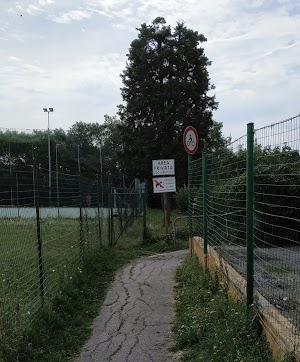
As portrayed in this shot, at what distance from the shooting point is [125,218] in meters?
15.3

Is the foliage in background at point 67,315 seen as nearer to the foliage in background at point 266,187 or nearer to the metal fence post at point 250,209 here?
the metal fence post at point 250,209

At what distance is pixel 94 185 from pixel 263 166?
631 centimetres

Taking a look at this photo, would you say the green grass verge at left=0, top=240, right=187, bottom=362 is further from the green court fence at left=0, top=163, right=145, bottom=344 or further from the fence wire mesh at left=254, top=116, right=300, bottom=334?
the fence wire mesh at left=254, top=116, right=300, bottom=334

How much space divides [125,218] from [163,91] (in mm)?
10887

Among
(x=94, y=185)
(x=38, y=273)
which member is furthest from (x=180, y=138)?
(x=38, y=273)

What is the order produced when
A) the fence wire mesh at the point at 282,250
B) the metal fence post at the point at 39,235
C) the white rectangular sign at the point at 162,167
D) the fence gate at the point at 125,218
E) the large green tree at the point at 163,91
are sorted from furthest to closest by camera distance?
the large green tree at the point at 163,91 → the white rectangular sign at the point at 162,167 → the fence gate at the point at 125,218 → the metal fence post at the point at 39,235 → the fence wire mesh at the point at 282,250

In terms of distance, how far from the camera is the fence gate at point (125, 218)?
1304 centimetres

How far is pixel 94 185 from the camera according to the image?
10.8 m

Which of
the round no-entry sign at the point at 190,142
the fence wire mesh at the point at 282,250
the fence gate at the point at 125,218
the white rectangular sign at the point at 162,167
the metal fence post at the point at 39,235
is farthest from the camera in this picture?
the white rectangular sign at the point at 162,167

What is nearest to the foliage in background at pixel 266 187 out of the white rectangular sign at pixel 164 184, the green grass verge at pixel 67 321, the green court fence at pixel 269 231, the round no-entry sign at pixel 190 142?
the green court fence at pixel 269 231

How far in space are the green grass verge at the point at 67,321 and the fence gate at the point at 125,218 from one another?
3.47 metres

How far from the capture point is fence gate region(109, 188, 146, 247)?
A: 1304 centimetres

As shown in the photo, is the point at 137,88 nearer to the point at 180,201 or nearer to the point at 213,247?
the point at 180,201

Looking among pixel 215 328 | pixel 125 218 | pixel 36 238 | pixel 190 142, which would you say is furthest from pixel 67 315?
pixel 125 218
